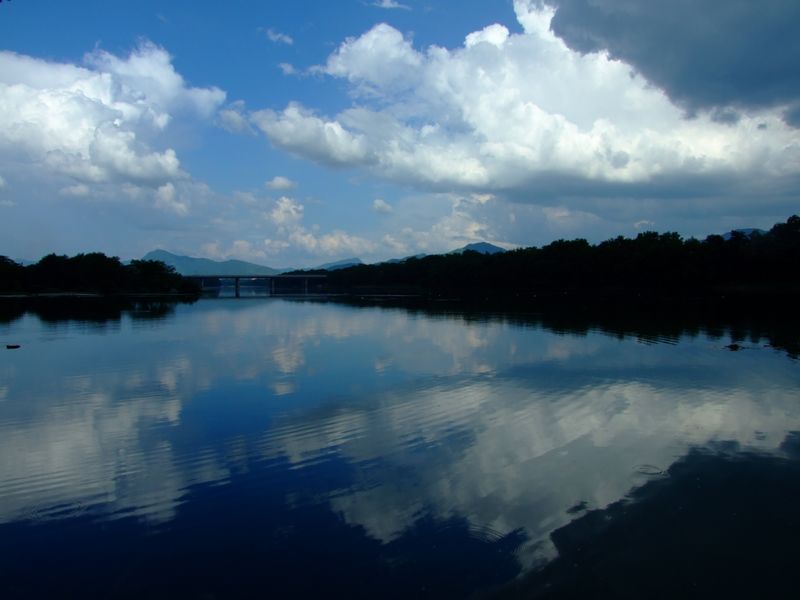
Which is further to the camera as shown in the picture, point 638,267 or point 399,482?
point 638,267

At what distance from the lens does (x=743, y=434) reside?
13.2 m

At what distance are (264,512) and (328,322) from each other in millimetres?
38995

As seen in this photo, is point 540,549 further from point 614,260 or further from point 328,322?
point 614,260

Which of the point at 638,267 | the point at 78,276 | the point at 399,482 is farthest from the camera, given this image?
the point at 78,276

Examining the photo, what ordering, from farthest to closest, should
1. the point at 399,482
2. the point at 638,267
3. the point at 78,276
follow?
the point at 78,276
the point at 638,267
the point at 399,482

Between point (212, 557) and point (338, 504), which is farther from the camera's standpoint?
point (338, 504)

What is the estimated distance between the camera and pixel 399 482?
10.2m

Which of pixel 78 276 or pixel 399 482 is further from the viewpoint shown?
pixel 78 276

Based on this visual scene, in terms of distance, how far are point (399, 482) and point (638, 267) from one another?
95.7 metres

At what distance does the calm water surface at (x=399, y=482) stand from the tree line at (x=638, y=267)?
2882 inches

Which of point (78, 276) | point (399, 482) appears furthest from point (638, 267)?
point (78, 276)

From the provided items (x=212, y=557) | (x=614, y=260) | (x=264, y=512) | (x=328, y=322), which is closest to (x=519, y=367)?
(x=264, y=512)

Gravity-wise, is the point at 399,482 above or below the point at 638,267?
below

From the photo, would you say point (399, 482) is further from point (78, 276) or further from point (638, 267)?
point (78, 276)
